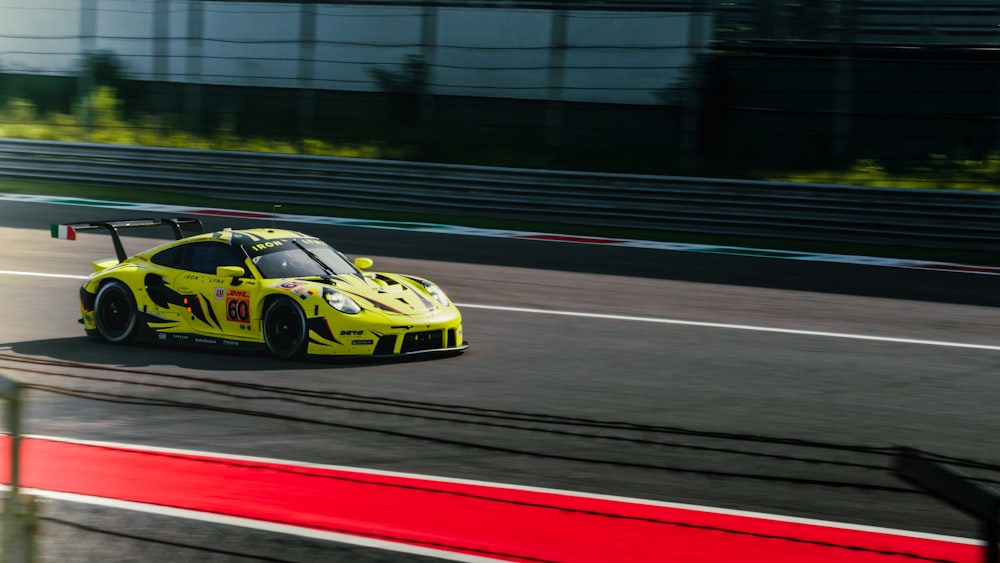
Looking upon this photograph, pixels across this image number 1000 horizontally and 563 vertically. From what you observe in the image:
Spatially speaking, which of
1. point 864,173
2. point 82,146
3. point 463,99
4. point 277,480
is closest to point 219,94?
point 82,146

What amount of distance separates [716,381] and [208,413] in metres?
3.90

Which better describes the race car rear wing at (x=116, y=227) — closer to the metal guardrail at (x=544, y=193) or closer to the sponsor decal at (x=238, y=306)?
the sponsor decal at (x=238, y=306)

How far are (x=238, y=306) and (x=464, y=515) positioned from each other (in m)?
4.21

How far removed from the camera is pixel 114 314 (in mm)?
9977

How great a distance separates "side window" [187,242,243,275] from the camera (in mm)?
9523

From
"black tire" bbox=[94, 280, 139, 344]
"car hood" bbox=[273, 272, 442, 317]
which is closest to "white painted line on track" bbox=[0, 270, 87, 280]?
"black tire" bbox=[94, 280, 139, 344]

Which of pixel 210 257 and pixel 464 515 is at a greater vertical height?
pixel 210 257

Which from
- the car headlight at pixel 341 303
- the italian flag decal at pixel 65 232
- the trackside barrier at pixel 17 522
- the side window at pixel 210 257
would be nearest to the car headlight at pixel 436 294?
the car headlight at pixel 341 303

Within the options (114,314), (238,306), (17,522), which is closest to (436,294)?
(238,306)

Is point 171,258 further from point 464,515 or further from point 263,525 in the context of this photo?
point 464,515

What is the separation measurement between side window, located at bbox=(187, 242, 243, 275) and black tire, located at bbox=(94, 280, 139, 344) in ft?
2.42

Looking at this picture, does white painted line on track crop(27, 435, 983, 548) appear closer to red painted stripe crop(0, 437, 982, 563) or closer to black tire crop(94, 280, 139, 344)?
red painted stripe crop(0, 437, 982, 563)

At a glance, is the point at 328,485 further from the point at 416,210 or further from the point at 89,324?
the point at 416,210

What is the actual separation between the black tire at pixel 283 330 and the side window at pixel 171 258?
3.44 feet
